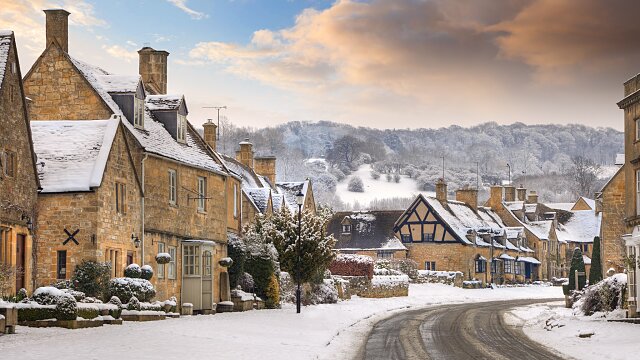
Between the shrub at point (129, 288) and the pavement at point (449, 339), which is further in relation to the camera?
the shrub at point (129, 288)

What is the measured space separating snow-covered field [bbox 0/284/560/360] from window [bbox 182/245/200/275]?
9.95 feet

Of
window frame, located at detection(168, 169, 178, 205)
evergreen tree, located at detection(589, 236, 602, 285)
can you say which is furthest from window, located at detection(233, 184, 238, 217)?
evergreen tree, located at detection(589, 236, 602, 285)

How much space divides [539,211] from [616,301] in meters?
83.4

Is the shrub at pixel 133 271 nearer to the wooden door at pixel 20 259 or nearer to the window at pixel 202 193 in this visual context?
the wooden door at pixel 20 259

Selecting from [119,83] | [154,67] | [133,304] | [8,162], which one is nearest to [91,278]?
[133,304]

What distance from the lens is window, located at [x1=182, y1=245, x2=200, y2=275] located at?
39.6 m

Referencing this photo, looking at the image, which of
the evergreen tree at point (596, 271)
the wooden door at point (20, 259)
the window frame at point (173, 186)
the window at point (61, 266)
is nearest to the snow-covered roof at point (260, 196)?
the evergreen tree at point (596, 271)

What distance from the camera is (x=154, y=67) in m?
46.6

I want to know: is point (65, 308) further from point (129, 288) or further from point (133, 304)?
point (129, 288)

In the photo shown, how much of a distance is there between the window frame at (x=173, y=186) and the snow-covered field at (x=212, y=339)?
5186mm

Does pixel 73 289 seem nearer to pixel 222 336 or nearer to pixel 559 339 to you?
pixel 222 336

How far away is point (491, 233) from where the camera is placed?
92.5 m

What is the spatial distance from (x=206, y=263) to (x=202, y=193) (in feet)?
9.98

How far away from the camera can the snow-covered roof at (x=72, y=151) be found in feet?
104
